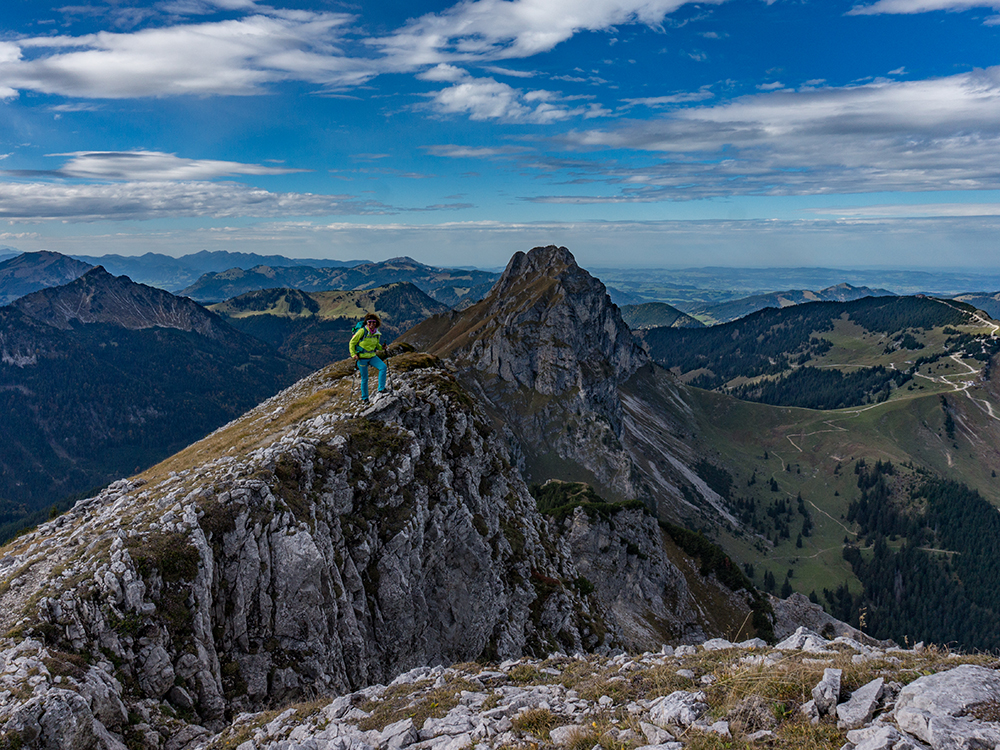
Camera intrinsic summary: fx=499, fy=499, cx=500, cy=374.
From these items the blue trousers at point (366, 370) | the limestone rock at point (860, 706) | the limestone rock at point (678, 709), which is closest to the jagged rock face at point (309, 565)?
the blue trousers at point (366, 370)

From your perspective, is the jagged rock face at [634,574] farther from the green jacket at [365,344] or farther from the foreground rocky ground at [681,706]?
the foreground rocky ground at [681,706]

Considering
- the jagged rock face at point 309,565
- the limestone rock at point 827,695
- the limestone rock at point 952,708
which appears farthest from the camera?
the jagged rock face at point 309,565

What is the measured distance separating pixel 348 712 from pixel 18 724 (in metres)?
8.68

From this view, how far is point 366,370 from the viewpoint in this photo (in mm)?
33531

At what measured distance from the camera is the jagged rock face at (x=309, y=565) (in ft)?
62.4

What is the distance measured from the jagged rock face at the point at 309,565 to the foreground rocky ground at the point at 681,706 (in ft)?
15.1

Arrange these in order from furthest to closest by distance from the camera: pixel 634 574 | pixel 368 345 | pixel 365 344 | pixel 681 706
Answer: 1. pixel 634 574
2. pixel 368 345
3. pixel 365 344
4. pixel 681 706

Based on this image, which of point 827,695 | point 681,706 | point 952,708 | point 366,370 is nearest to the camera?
point 952,708

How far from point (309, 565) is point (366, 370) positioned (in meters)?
13.2

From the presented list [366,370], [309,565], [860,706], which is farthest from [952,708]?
[366,370]

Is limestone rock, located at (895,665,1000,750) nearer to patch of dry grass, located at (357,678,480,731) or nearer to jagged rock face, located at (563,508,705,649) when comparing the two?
patch of dry grass, located at (357,678,480,731)

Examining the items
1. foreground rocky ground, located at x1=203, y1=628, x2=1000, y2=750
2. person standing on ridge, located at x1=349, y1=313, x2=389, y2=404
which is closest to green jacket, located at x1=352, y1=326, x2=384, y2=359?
person standing on ridge, located at x1=349, y1=313, x2=389, y2=404

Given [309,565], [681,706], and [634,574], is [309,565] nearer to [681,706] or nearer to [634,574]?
[681,706]

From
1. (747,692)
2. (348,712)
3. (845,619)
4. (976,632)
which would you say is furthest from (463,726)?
(976,632)
